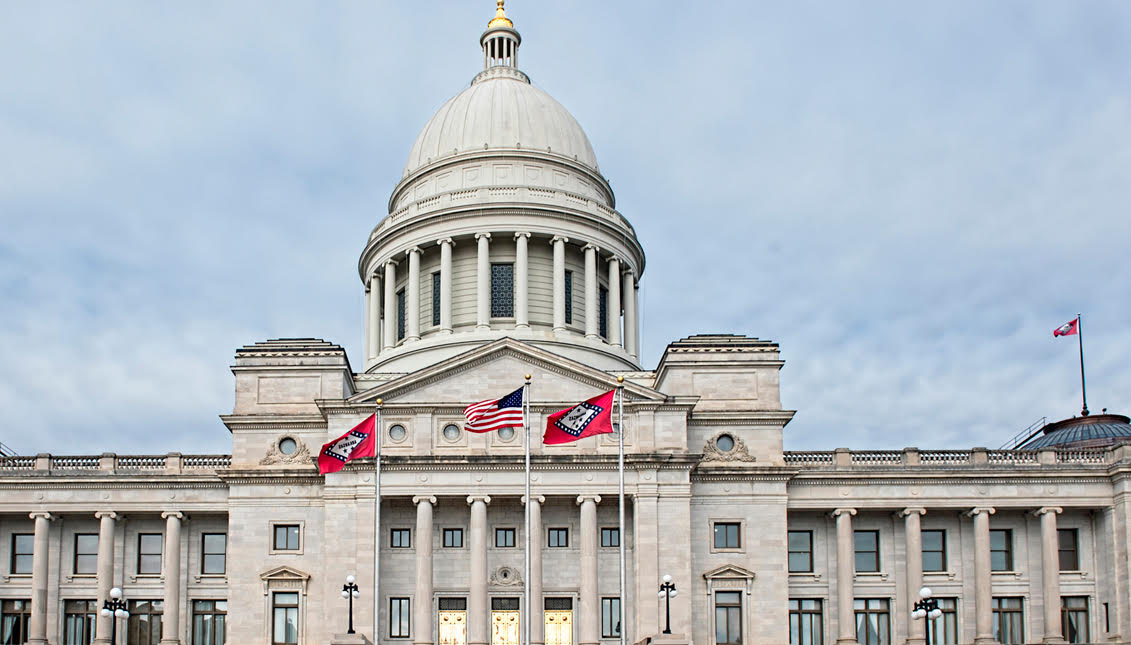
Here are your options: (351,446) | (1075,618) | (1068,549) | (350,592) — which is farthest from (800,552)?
(351,446)

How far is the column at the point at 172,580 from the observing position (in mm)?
58438

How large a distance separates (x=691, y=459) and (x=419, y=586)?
1209cm

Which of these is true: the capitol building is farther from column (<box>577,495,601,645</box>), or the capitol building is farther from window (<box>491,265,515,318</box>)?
window (<box>491,265,515,318</box>)

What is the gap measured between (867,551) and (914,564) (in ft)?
8.30

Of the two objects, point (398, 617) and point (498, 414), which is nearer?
point (498, 414)

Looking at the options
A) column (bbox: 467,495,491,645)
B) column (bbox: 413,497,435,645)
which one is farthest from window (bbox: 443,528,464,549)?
column (bbox: 413,497,435,645)

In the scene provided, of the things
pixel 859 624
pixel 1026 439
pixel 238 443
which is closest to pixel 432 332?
pixel 238 443

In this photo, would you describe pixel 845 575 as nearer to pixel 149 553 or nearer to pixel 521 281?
pixel 521 281

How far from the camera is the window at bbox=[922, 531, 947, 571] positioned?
60.1 metres

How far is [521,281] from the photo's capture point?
2709 inches

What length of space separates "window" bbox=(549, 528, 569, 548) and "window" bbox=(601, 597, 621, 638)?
2.85 metres

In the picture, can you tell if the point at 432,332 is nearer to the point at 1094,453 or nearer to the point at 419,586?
the point at 419,586

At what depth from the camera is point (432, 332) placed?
70.1 m

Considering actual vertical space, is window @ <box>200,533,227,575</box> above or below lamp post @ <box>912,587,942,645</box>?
above
